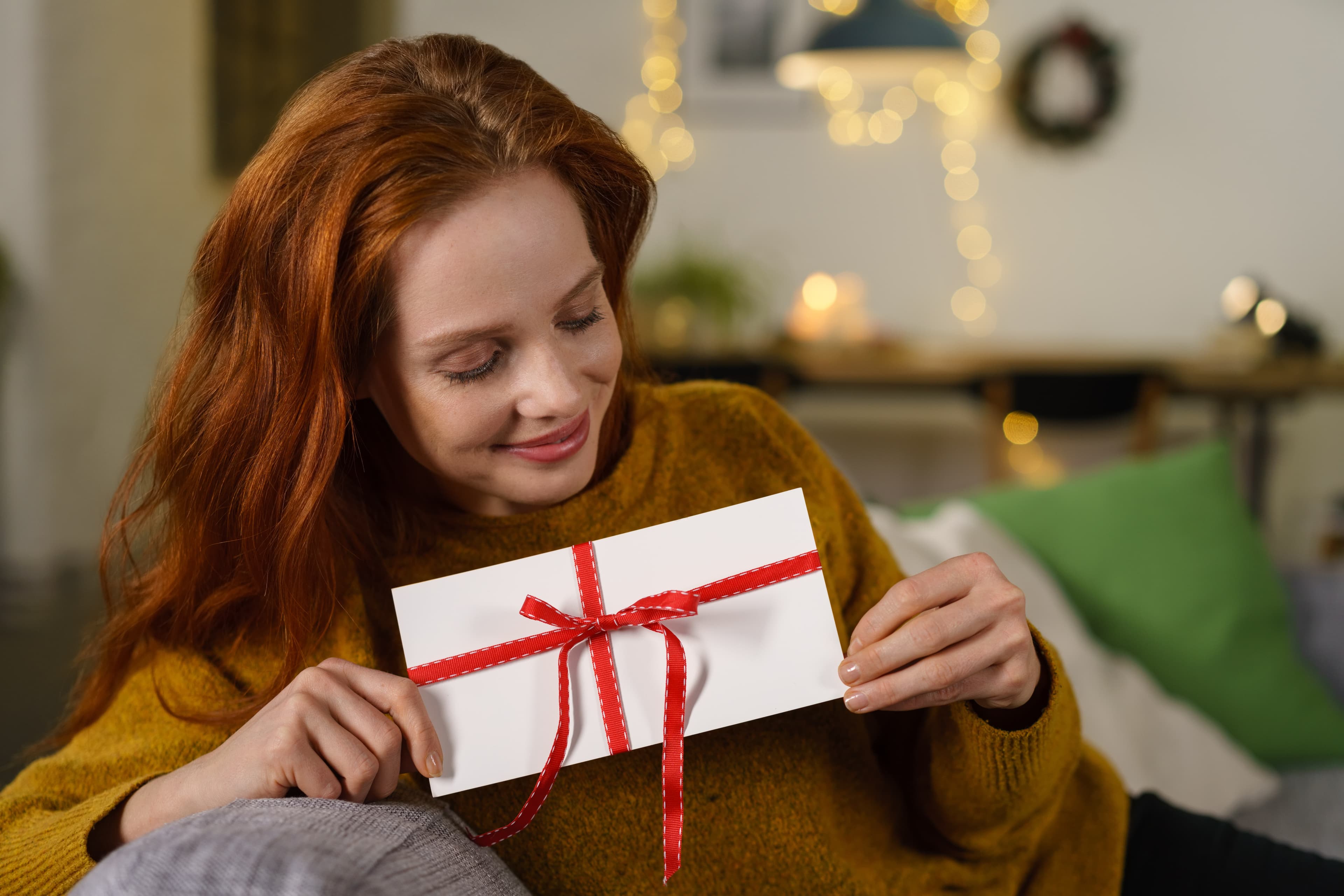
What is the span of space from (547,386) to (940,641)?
1.07 ft

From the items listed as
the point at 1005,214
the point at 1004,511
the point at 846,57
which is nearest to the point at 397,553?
the point at 1004,511

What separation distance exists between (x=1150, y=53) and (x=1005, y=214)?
2.61 ft

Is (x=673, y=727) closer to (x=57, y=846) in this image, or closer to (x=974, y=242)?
(x=57, y=846)

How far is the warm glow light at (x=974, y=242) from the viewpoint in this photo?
462 cm

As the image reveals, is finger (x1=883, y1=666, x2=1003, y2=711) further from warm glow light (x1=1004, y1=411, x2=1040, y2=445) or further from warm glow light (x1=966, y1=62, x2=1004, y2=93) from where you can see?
warm glow light (x1=966, y1=62, x2=1004, y2=93)

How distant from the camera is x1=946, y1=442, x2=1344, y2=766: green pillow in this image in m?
1.75

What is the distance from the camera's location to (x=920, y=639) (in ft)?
2.50

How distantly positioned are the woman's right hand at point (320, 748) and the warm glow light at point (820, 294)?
142 inches

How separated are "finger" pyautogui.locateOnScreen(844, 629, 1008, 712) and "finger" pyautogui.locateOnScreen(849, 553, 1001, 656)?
0.03 m

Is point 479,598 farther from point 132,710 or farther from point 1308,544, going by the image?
point 1308,544

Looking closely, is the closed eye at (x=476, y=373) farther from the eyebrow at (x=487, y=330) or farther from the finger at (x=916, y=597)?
the finger at (x=916, y=597)

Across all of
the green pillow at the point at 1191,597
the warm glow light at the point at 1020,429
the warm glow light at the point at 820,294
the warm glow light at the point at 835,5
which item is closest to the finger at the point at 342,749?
the green pillow at the point at 1191,597

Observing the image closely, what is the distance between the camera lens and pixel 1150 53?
14.5ft

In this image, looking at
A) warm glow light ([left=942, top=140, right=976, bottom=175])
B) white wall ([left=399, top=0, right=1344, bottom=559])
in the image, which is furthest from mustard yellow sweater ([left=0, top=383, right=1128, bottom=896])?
warm glow light ([left=942, top=140, right=976, bottom=175])
